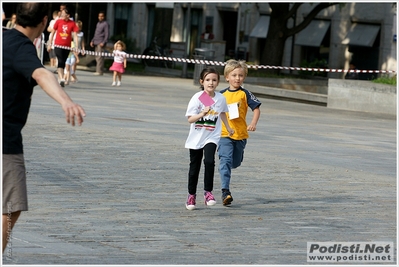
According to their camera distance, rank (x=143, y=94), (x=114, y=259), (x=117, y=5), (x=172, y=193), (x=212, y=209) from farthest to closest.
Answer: (x=117, y=5) → (x=143, y=94) → (x=172, y=193) → (x=212, y=209) → (x=114, y=259)

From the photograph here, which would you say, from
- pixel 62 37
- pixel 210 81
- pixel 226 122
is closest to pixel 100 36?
pixel 62 37

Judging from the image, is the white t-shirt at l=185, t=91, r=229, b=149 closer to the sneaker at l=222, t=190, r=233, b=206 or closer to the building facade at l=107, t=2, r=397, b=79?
the sneaker at l=222, t=190, r=233, b=206

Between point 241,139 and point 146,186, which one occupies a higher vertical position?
point 241,139

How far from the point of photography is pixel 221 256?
21.0 feet

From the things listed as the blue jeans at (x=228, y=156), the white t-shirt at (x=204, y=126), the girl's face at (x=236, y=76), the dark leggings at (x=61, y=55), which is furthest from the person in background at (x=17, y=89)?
the dark leggings at (x=61, y=55)

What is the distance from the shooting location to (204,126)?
8.45 metres

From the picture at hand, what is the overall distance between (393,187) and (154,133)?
4.57 meters

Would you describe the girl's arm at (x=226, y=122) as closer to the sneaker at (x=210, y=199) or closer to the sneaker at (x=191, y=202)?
the sneaker at (x=210, y=199)

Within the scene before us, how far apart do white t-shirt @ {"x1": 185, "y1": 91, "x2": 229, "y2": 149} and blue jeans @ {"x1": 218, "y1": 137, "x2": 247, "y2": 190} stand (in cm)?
34

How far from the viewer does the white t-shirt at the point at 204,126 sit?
8.38m

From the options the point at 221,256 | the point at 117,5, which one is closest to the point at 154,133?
the point at 221,256

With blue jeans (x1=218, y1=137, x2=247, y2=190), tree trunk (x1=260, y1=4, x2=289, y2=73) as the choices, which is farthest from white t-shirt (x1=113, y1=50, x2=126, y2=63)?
blue jeans (x1=218, y1=137, x2=247, y2=190)

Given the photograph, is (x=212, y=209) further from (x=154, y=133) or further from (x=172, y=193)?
(x=154, y=133)

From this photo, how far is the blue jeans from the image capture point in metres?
8.70
